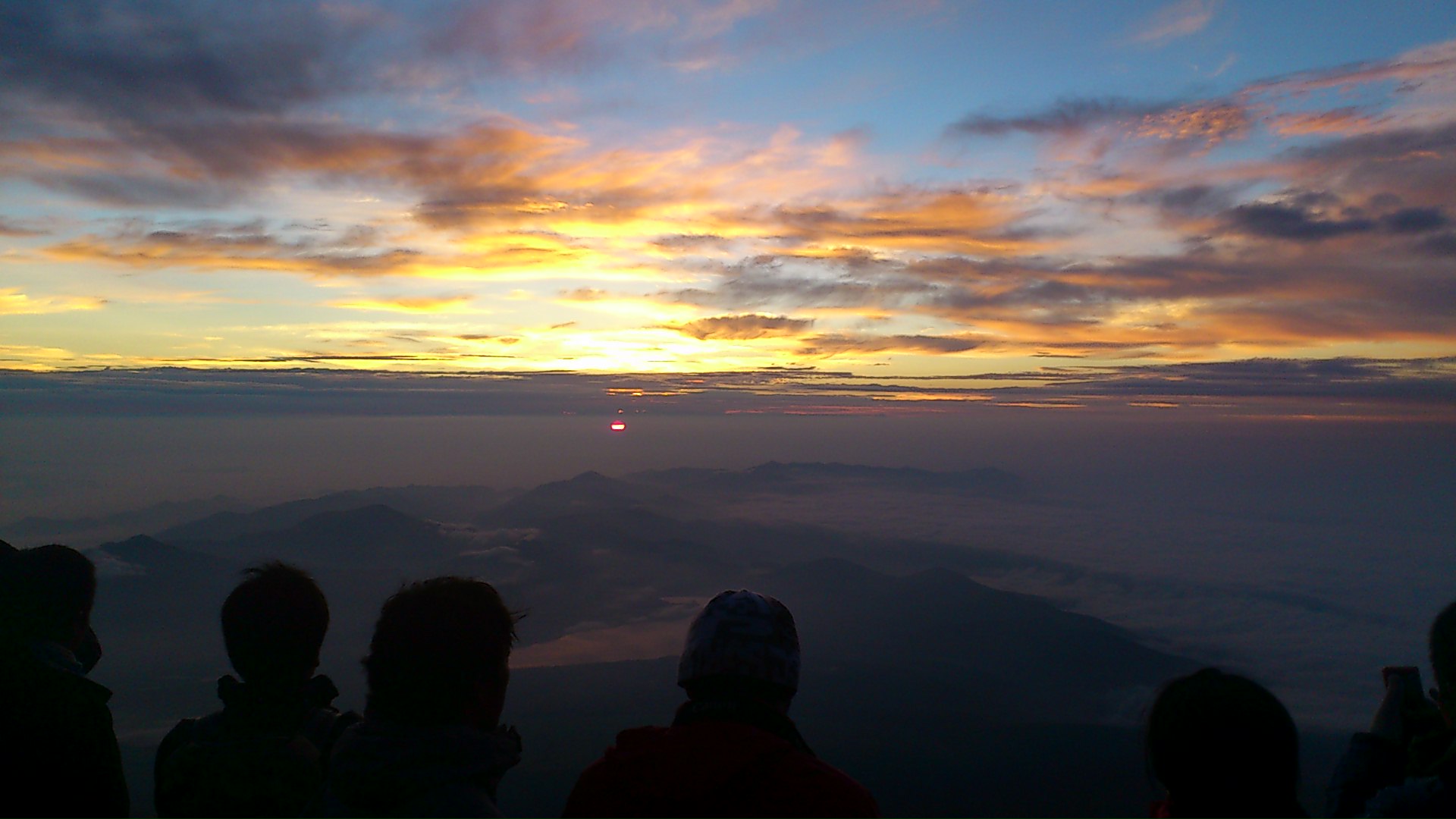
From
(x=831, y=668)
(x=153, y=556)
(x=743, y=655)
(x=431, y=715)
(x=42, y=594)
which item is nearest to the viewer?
(x=431, y=715)

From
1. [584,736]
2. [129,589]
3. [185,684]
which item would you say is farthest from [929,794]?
[129,589]

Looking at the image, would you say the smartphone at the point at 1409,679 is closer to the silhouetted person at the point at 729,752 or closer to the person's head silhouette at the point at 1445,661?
the person's head silhouette at the point at 1445,661

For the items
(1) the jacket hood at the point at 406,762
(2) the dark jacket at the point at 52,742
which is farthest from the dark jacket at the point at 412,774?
(2) the dark jacket at the point at 52,742

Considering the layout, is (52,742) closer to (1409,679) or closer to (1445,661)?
(1445,661)

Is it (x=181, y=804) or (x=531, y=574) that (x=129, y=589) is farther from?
(x=181, y=804)

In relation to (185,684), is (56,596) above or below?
above

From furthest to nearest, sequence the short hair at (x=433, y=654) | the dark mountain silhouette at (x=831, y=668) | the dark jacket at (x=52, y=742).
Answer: the dark mountain silhouette at (x=831, y=668) → the dark jacket at (x=52, y=742) → the short hair at (x=433, y=654)

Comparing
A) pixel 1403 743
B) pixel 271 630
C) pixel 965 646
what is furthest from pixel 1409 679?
pixel 965 646
